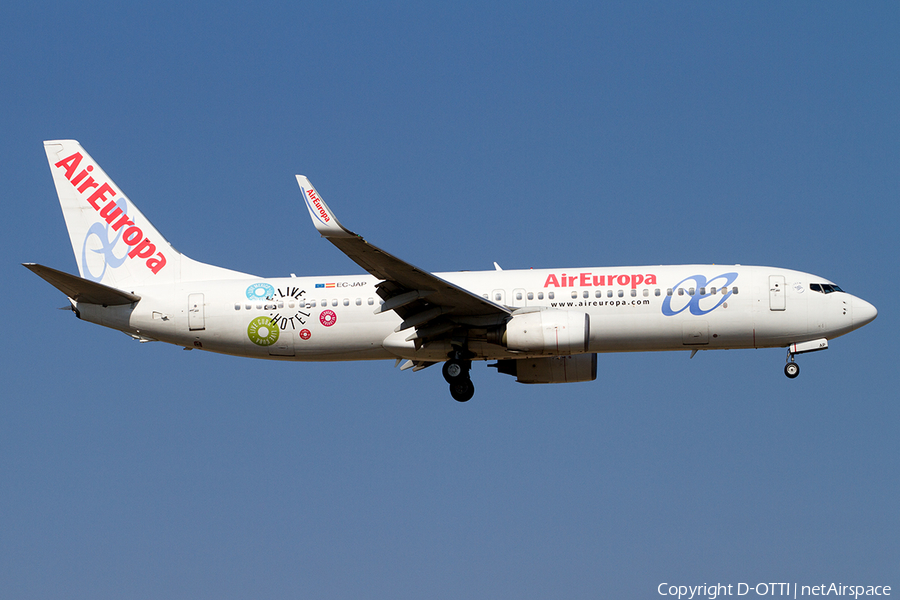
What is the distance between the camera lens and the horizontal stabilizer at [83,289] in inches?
1219

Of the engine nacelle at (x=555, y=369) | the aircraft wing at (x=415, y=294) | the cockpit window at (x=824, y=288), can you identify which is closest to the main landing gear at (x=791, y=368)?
the cockpit window at (x=824, y=288)

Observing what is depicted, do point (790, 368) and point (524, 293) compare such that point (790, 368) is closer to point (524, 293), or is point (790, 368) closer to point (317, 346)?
point (524, 293)

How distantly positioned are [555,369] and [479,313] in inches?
170

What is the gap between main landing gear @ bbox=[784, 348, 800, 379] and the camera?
32.7 meters

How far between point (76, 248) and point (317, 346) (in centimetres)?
986

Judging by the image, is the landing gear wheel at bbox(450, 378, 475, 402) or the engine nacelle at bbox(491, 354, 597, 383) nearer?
the landing gear wheel at bbox(450, 378, 475, 402)

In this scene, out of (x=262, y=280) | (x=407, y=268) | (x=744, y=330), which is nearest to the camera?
(x=407, y=268)

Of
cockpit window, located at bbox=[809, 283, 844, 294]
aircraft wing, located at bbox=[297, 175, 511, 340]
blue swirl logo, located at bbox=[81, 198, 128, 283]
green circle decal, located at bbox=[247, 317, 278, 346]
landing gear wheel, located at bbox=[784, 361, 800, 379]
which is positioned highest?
blue swirl logo, located at bbox=[81, 198, 128, 283]

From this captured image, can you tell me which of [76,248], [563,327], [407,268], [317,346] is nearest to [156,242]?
[76,248]

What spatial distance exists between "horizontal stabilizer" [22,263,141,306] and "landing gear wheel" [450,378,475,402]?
1055cm

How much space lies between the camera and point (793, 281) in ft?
107

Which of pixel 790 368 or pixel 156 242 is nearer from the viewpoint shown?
pixel 790 368

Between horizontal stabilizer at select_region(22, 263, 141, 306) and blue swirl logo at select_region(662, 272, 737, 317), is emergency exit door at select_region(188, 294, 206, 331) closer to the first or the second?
horizontal stabilizer at select_region(22, 263, 141, 306)

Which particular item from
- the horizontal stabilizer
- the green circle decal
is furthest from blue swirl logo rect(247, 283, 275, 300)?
the horizontal stabilizer
